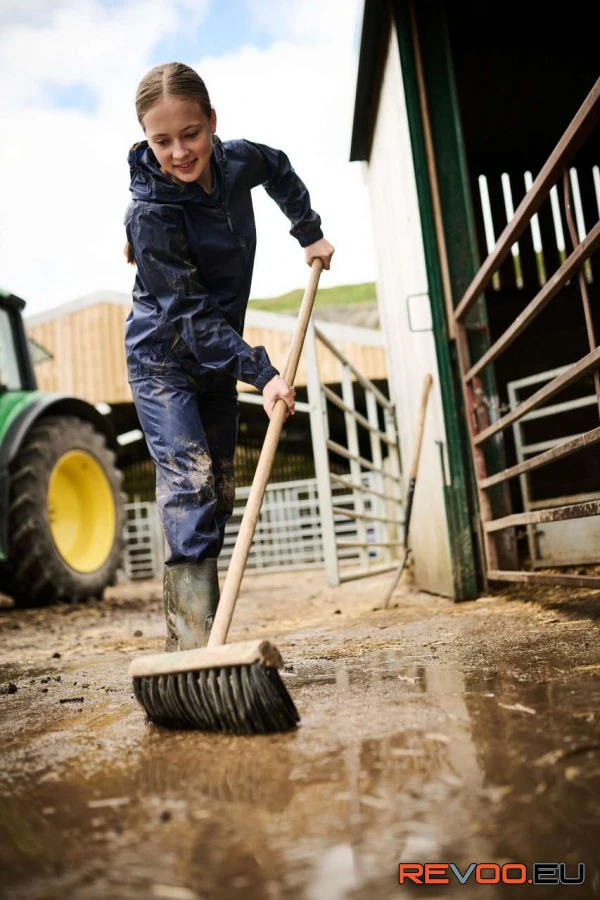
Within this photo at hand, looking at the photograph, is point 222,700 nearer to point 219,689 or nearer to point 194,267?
point 219,689

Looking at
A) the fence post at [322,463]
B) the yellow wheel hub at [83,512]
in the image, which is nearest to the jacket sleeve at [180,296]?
the fence post at [322,463]

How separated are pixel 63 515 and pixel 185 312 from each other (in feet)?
13.9

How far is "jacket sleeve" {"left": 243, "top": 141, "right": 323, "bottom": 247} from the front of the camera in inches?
94.3

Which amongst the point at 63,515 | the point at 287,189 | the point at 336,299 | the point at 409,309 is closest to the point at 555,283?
the point at 287,189

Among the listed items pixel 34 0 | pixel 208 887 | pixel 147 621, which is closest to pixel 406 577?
pixel 147 621

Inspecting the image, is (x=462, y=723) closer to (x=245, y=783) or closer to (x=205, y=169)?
(x=245, y=783)

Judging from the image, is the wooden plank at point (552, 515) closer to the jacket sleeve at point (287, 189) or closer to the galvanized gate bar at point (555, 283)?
the galvanized gate bar at point (555, 283)

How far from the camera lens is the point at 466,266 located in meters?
3.57

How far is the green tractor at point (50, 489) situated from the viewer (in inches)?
194

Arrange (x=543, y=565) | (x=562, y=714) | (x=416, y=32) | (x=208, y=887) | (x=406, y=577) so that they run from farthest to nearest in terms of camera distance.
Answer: (x=406, y=577)
(x=543, y=565)
(x=416, y=32)
(x=562, y=714)
(x=208, y=887)

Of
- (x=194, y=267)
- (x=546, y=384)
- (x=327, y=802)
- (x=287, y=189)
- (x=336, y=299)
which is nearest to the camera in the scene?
(x=327, y=802)

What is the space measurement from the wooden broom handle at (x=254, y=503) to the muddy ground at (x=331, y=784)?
21 cm

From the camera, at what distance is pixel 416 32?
3.55m

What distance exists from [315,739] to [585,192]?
6.79 meters
